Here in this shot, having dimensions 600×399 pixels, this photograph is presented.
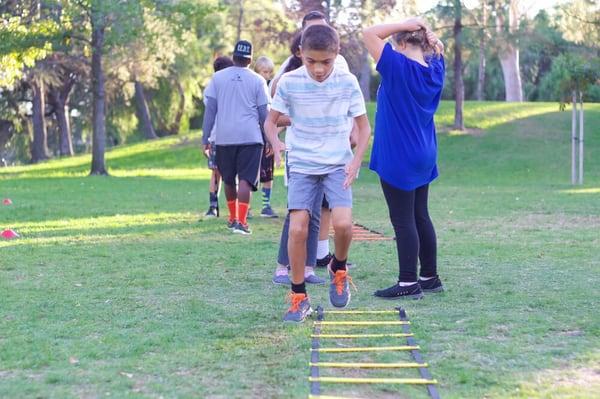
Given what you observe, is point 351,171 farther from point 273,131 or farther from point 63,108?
point 63,108

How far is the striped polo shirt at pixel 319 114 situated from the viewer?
5.64 metres

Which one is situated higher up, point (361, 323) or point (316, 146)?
point (316, 146)

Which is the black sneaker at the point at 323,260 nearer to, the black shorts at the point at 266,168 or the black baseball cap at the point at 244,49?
the black baseball cap at the point at 244,49

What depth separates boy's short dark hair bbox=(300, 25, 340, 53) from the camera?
5.41m

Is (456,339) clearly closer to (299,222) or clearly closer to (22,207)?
(299,222)

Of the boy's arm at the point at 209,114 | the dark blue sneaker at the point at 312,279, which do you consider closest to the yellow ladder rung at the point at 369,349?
the dark blue sneaker at the point at 312,279

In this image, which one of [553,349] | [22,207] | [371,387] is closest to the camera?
[371,387]

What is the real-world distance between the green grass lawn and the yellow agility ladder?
5 cm

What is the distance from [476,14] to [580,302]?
2614 centimetres

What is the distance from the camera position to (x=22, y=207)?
1421cm

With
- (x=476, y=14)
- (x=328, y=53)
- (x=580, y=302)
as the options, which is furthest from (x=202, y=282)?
(x=476, y=14)

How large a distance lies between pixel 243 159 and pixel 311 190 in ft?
14.5

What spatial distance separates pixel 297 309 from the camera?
550 centimetres

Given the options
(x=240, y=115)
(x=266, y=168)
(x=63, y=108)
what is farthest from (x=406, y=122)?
(x=63, y=108)
